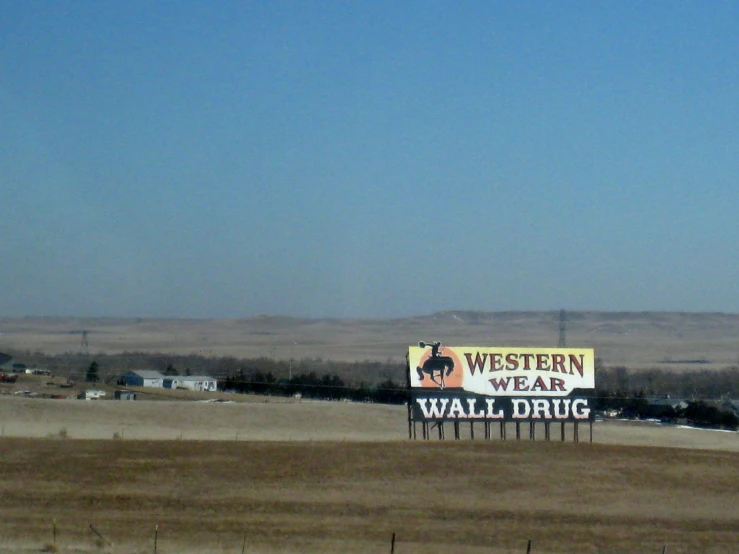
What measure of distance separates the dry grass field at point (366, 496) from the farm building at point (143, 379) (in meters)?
53.7

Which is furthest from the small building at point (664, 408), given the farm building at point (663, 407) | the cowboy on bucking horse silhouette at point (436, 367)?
the cowboy on bucking horse silhouette at point (436, 367)

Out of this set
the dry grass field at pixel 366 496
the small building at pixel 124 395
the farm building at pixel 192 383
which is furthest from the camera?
the farm building at pixel 192 383

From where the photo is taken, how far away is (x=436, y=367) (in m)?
49.7

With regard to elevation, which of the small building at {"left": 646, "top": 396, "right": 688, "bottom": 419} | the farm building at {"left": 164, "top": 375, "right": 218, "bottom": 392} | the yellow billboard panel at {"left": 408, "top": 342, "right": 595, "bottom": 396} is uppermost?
the yellow billboard panel at {"left": 408, "top": 342, "right": 595, "bottom": 396}

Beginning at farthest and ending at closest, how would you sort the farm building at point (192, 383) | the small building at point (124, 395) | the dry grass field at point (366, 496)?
1. the farm building at point (192, 383)
2. the small building at point (124, 395)
3. the dry grass field at point (366, 496)

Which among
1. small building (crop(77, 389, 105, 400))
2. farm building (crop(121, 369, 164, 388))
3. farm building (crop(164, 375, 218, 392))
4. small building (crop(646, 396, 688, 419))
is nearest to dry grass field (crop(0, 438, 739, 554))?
small building (crop(646, 396, 688, 419))

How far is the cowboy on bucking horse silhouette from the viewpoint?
49.5m

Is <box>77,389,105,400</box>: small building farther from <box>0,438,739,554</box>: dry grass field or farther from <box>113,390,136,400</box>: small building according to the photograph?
<box>0,438,739,554</box>: dry grass field

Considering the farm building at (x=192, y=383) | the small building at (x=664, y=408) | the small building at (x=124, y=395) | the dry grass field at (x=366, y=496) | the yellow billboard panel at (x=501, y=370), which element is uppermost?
the yellow billboard panel at (x=501, y=370)

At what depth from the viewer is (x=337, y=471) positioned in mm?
40188

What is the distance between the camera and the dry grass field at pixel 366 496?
1094 inches

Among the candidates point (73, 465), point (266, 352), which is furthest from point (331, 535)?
point (266, 352)

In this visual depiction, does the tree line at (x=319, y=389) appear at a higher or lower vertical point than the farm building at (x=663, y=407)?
higher

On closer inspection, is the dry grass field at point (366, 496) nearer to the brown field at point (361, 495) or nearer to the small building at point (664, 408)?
the brown field at point (361, 495)
